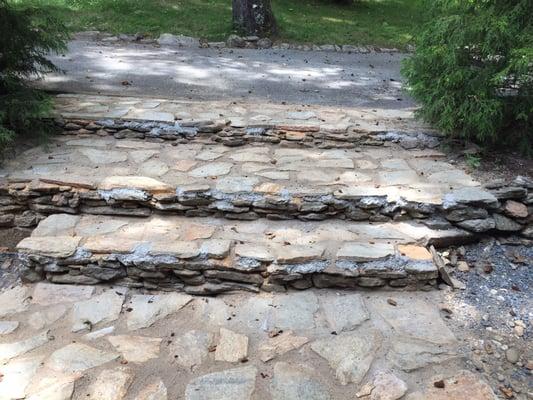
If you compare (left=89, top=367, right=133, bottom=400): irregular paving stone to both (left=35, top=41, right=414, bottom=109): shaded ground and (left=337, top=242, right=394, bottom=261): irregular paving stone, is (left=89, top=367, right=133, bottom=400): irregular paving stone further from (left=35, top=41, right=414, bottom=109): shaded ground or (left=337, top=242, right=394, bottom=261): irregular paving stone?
(left=35, top=41, right=414, bottom=109): shaded ground

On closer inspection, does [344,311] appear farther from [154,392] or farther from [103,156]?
[103,156]

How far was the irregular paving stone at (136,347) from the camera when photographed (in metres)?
2.60

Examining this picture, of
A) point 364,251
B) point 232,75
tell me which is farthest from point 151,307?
point 232,75

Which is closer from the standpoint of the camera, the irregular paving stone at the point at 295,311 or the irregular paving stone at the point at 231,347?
the irregular paving stone at the point at 231,347

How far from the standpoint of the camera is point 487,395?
2338 mm

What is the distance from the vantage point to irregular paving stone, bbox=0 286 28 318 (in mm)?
2992

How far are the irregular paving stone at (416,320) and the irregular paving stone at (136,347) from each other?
1.36 meters

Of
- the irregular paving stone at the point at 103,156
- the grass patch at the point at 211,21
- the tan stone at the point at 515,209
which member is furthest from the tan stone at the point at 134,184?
the grass patch at the point at 211,21

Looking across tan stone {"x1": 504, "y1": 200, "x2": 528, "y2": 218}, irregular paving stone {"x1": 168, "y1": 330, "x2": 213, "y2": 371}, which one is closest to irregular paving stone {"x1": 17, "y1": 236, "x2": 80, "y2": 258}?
irregular paving stone {"x1": 168, "y1": 330, "x2": 213, "y2": 371}

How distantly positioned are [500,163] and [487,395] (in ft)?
8.22

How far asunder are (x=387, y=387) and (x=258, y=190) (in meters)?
1.81

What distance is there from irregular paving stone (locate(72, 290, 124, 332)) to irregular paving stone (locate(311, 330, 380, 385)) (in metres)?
1.26

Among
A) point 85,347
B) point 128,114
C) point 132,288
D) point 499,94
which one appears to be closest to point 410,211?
point 499,94

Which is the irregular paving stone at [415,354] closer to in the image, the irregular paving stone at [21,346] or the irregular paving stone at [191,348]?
the irregular paving stone at [191,348]
